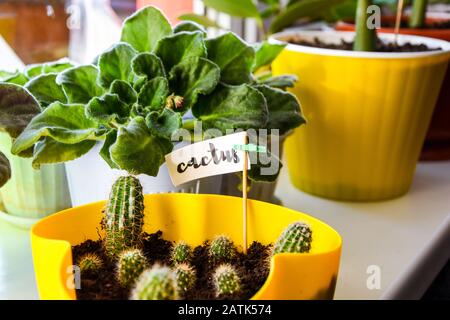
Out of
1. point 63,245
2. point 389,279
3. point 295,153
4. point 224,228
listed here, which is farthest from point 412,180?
point 63,245

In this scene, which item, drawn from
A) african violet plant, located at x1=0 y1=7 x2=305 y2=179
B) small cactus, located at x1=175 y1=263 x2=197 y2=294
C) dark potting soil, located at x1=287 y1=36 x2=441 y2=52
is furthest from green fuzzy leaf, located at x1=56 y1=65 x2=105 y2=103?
dark potting soil, located at x1=287 y1=36 x2=441 y2=52

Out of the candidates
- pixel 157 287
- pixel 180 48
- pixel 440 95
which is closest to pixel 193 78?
pixel 180 48

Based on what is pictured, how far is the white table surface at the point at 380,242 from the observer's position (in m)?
0.59

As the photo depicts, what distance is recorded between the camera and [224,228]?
531 mm

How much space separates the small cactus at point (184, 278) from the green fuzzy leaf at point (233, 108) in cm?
16

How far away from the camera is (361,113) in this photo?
762 millimetres

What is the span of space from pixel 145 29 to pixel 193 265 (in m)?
0.26

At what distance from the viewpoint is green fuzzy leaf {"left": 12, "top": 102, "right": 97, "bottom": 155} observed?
52 cm

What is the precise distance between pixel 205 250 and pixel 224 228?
3 centimetres

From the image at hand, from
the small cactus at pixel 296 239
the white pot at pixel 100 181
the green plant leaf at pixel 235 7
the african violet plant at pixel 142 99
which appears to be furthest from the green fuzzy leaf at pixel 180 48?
the green plant leaf at pixel 235 7

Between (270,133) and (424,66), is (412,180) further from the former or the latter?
(270,133)

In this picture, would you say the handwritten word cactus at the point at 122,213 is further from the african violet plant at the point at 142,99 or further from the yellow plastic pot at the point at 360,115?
the yellow plastic pot at the point at 360,115

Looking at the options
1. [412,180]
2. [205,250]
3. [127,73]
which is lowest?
[412,180]

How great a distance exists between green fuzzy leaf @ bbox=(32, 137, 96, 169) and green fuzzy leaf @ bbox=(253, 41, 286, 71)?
0.24m
